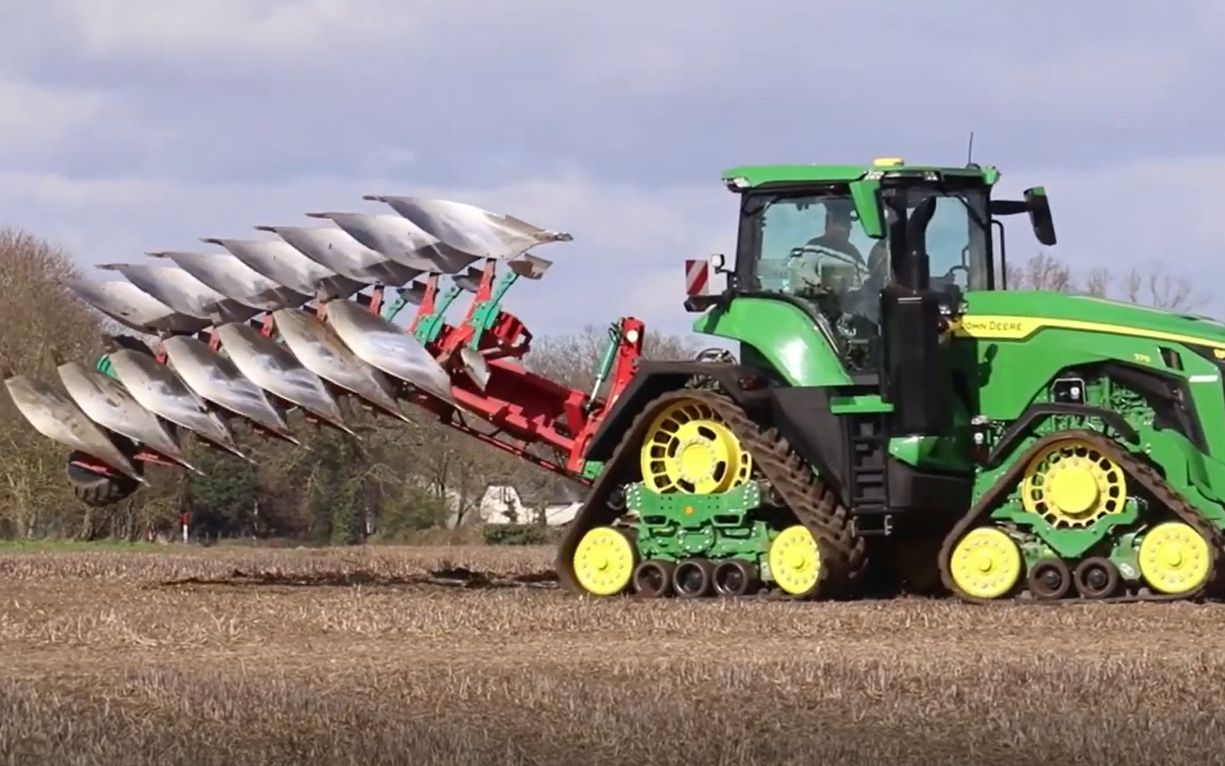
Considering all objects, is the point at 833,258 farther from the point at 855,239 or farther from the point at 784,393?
the point at 784,393

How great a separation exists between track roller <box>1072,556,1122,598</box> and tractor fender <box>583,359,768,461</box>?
7.89 ft

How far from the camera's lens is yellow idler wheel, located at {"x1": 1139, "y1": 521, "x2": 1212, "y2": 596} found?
42.1ft

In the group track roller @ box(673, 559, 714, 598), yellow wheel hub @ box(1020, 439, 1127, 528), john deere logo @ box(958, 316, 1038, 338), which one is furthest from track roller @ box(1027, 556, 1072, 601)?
track roller @ box(673, 559, 714, 598)

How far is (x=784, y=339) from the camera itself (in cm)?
1395

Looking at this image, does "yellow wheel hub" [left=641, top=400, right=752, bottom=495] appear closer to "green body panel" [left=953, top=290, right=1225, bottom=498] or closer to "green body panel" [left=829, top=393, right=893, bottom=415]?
"green body panel" [left=829, top=393, right=893, bottom=415]

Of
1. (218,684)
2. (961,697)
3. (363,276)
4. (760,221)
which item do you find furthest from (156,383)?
(961,697)

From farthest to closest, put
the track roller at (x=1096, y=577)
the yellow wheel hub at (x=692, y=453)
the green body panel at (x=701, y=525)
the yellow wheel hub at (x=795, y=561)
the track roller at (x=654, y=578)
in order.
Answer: the track roller at (x=654, y=578) < the yellow wheel hub at (x=692, y=453) < the green body panel at (x=701, y=525) < the yellow wheel hub at (x=795, y=561) < the track roller at (x=1096, y=577)

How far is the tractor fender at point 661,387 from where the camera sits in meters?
14.1

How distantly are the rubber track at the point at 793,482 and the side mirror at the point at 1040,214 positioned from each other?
8.61ft

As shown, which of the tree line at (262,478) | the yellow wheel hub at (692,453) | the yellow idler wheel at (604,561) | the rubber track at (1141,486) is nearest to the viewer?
the rubber track at (1141,486)

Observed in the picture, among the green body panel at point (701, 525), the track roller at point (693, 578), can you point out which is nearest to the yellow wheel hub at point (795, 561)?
the green body panel at point (701, 525)

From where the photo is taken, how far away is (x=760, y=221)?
563 inches

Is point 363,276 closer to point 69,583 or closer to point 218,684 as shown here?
point 69,583

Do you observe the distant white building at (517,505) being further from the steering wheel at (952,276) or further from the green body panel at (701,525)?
the steering wheel at (952,276)
